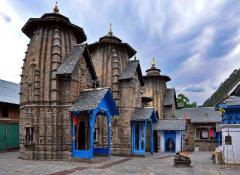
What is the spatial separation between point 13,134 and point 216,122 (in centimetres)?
2532

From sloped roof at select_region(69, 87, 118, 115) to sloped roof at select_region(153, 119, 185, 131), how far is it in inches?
477

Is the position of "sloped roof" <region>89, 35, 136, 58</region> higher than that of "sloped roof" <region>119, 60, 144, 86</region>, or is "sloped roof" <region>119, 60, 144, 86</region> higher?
"sloped roof" <region>89, 35, 136, 58</region>

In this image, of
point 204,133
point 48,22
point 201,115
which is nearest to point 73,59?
point 48,22

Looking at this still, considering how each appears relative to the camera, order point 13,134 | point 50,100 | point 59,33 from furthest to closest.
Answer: point 13,134 → point 59,33 → point 50,100

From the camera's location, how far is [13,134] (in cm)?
2784

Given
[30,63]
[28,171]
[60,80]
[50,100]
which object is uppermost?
[30,63]

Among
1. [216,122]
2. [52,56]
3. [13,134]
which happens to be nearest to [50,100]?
[52,56]

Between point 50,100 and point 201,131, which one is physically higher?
point 50,100

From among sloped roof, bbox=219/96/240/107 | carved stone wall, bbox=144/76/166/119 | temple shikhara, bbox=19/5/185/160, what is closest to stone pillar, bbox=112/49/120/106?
temple shikhara, bbox=19/5/185/160

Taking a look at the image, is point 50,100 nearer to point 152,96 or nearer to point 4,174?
point 4,174

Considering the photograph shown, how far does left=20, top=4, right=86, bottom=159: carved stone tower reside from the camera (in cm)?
1981

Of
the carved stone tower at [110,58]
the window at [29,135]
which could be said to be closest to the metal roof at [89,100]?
the window at [29,135]

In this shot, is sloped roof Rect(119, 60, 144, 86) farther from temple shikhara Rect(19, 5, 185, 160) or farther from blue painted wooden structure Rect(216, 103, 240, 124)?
blue painted wooden structure Rect(216, 103, 240, 124)

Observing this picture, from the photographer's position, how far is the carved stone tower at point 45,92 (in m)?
19.8
